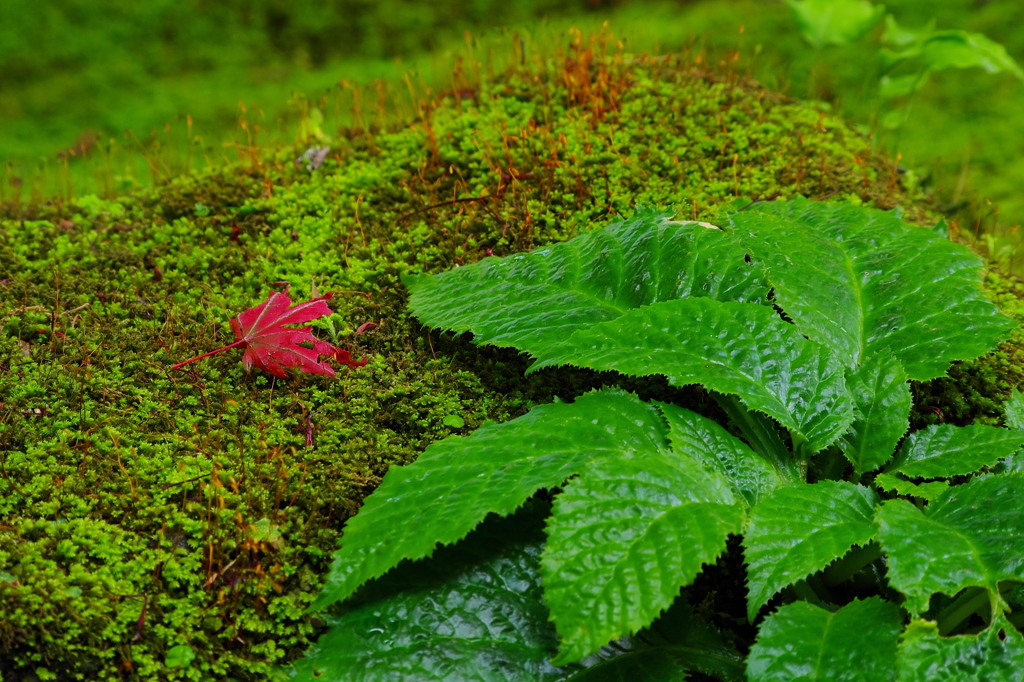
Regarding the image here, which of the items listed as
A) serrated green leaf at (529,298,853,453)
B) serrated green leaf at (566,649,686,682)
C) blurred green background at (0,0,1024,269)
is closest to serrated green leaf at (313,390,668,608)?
serrated green leaf at (529,298,853,453)

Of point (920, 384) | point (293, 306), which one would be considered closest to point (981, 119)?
point (920, 384)

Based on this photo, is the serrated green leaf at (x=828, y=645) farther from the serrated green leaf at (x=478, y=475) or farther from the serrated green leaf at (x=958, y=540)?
the serrated green leaf at (x=478, y=475)

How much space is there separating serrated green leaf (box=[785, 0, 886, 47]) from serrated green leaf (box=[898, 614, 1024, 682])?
3.67 m

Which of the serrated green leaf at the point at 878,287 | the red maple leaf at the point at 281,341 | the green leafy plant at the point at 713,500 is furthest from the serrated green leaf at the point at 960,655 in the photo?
the red maple leaf at the point at 281,341

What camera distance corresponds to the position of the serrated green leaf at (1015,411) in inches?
76.9

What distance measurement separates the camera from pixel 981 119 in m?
5.14

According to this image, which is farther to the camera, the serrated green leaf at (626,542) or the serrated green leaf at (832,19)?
the serrated green leaf at (832,19)

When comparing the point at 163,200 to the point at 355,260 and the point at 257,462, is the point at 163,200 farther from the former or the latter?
the point at 257,462

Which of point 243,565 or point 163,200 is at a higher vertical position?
point 163,200

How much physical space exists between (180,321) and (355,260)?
63 cm

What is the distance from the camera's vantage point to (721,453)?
173 centimetres

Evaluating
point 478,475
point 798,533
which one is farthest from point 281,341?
point 798,533

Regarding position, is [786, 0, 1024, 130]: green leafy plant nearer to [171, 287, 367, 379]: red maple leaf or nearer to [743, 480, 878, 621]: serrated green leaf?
[743, 480, 878, 621]: serrated green leaf

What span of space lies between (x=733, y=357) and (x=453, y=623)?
0.91 m
